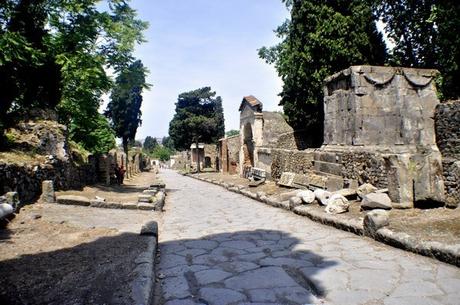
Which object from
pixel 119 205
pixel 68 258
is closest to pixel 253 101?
pixel 119 205

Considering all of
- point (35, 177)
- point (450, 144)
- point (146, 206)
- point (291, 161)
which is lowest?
point (146, 206)

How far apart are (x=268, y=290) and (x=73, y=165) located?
10207 mm

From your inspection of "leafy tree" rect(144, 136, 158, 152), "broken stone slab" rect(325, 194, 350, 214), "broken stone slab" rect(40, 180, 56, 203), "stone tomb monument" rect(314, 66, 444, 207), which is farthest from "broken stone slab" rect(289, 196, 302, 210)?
"leafy tree" rect(144, 136, 158, 152)

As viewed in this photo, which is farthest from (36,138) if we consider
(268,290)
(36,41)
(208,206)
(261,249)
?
(268,290)

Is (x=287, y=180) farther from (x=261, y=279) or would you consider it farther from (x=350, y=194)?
(x=261, y=279)

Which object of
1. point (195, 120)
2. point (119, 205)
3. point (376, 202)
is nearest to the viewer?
point (376, 202)

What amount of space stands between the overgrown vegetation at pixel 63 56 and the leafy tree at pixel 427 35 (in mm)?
12978

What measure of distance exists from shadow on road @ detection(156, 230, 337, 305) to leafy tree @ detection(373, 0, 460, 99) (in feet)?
44.3

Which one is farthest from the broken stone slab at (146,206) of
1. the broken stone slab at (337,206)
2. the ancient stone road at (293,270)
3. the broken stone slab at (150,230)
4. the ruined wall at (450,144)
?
the ruined wall at (450,144)

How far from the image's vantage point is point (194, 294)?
3441 mm

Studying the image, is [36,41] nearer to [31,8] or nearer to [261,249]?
[31,8]

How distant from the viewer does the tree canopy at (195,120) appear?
4175cm

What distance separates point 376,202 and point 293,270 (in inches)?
134

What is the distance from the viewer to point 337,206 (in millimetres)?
7020
